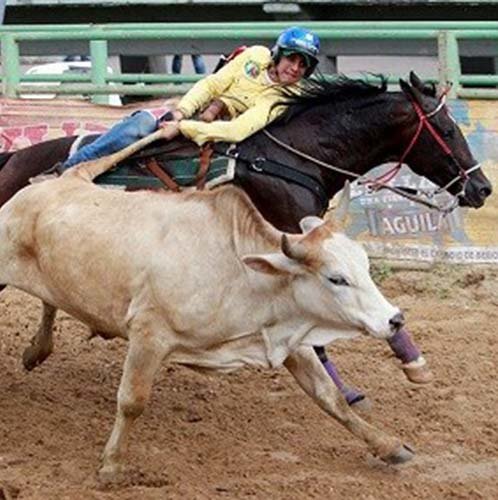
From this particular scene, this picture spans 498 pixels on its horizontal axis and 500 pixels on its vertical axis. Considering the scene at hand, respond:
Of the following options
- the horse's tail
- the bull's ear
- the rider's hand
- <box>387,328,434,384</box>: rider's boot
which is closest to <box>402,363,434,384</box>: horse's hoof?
<box>387,328,434,384</box>: rider's boot

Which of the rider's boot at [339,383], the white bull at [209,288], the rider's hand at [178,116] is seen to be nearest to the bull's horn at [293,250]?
the white bull at [209,288]

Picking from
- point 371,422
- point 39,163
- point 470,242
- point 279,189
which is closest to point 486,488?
point 371,422

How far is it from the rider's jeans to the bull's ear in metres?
2.05

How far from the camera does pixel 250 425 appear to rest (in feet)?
25.4

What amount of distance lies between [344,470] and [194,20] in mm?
9165

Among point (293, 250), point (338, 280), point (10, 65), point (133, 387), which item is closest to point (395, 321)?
point (338, 280)

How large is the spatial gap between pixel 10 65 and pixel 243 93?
12.4 feet

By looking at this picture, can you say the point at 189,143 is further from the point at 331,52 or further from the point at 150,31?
the point at 331,52

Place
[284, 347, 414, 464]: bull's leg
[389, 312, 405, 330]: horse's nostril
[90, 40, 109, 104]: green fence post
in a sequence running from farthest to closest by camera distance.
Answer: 1. [90, 40, 109, 104]: green fence post
2. [284, 347, 414, 464]: bull's leg
3. [389, 312, 405, 330]: horse's nostril

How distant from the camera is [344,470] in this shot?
6988 mm

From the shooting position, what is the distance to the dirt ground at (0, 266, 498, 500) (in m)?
6.74

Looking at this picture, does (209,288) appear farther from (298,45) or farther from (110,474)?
(298,45)

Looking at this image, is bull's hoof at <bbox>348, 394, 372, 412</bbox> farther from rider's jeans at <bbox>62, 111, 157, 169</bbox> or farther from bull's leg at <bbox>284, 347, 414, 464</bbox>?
rider's jeans at <bbox>62, 111, 157, 169</bbox>

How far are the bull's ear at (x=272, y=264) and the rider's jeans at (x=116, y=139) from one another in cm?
205
